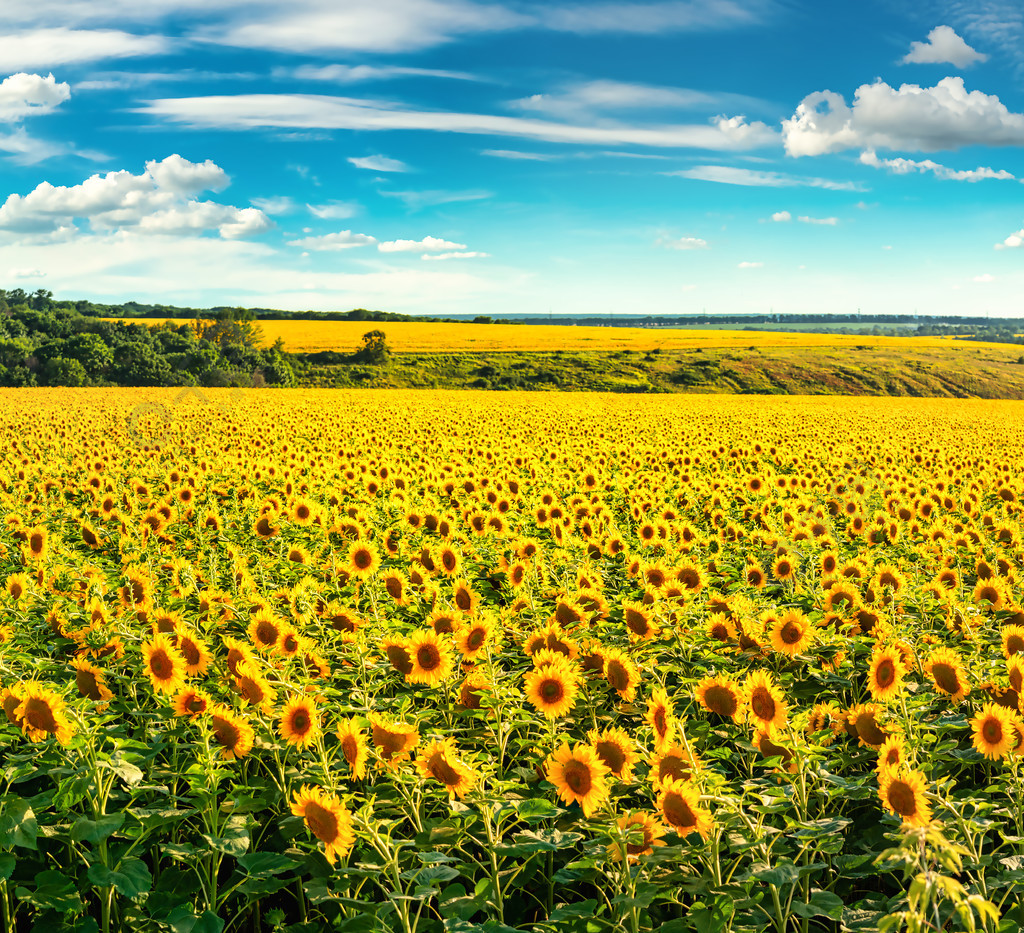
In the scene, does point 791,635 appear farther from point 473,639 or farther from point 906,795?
point 473,639

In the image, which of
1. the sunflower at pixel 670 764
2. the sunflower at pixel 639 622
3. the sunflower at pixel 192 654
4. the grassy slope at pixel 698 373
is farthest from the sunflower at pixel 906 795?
the grassy slope at pixel 698 373

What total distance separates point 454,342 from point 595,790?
92.4 metres

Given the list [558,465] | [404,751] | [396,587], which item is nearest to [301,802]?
[404,751]

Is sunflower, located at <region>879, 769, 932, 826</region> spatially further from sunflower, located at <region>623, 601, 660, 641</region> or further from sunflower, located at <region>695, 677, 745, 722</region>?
sunflower, located at <region>623, 601, 660, 641</region>

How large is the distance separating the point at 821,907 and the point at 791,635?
201 cm

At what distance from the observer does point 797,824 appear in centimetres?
290

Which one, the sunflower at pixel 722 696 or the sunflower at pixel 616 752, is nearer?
the sunflower at pixel 616 752

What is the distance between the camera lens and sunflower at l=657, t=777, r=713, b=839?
2818 millimetres

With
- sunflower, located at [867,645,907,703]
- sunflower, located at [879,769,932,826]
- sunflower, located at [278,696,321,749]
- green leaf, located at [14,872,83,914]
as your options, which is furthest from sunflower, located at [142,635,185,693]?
sunflower, located at [867,645,907,703]

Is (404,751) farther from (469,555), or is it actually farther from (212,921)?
(469,555)

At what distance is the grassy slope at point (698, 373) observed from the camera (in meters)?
71.8

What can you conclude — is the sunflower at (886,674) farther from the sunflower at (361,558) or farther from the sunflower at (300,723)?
the sunflower at (361,558)

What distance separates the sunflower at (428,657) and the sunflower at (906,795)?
2.31m

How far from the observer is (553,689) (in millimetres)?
3789
